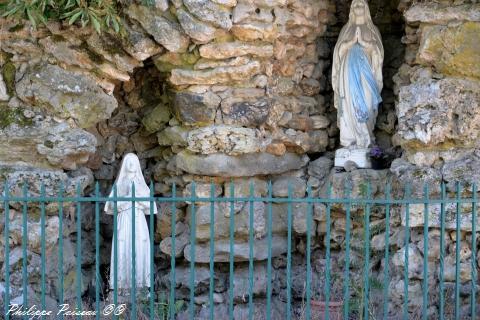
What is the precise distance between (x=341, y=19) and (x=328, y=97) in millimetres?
820

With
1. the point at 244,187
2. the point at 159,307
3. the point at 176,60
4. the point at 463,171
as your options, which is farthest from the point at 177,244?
the point at 463,171

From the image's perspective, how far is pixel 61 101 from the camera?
6.52 m

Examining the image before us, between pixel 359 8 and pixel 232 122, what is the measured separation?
1634 mm

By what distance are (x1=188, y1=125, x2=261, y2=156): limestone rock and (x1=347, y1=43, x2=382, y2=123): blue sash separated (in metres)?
1.08

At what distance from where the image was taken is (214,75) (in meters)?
6.75

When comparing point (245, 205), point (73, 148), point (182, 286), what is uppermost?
point (73, 148)

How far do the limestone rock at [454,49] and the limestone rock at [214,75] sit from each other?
60.2 inches

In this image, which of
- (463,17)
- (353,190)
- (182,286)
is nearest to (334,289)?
(353,190)

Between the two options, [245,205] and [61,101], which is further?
[245,205]

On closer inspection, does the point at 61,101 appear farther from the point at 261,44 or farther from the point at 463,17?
the point at 463,17

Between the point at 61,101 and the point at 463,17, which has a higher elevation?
the point at 463,17

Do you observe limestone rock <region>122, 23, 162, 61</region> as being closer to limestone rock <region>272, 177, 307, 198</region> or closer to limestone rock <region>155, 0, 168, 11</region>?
limestone rock <region>155, 0, 168, 11</region>

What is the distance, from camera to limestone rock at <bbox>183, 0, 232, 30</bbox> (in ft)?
21.4

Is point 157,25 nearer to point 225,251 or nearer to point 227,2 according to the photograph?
point 227,2
